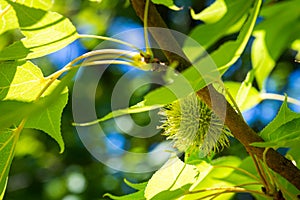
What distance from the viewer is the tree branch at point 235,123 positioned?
690 mm

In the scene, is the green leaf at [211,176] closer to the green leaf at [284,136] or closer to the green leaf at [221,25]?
the green leaf at [284,136]

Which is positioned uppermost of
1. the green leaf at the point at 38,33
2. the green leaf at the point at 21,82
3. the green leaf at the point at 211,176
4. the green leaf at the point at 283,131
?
the green leaf at the point at 38,33

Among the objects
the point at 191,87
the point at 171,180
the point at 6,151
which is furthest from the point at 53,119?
the point at 191,87

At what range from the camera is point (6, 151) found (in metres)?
0.77

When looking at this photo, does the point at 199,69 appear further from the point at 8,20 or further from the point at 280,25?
the point at 8,20

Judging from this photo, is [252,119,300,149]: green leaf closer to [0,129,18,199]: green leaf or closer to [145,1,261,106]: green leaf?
[145,1,261,106]: green leaf

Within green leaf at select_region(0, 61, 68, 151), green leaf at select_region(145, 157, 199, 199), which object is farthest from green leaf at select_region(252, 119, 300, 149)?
green leaf at select_region(0, 61, 68, 151)

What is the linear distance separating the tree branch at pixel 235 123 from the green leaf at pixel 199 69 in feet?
0.46

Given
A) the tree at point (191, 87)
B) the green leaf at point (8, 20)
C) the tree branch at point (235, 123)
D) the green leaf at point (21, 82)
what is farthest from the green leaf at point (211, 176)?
the green leaf at point (8, 20)

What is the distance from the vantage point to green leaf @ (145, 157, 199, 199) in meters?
0.74

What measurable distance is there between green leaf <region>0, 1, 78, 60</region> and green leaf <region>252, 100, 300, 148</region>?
0.27 m

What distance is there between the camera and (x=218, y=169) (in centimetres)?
85

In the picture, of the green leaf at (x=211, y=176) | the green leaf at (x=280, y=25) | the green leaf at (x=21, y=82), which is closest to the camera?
the green leaf at (x=280, y=25)

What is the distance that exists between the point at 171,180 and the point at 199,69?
0.28 meters
